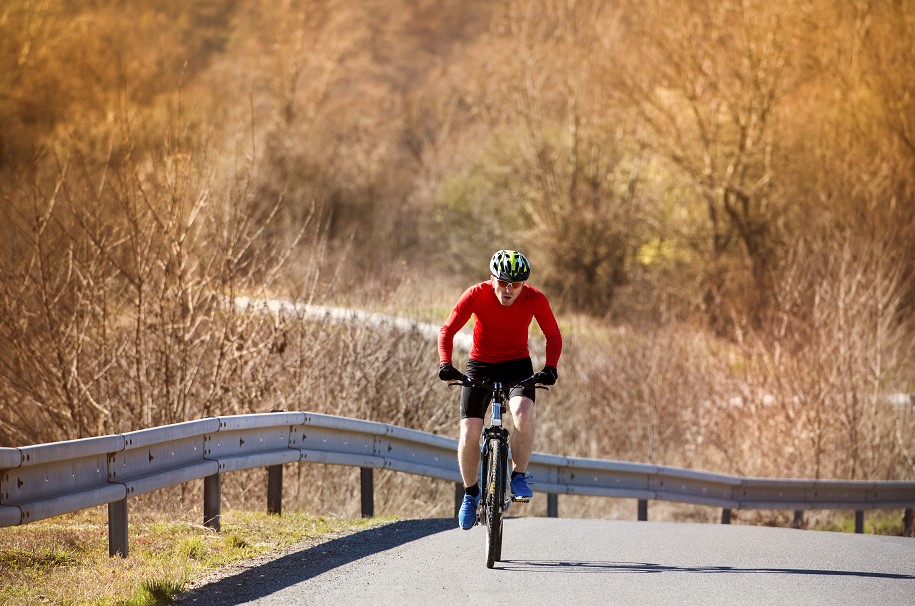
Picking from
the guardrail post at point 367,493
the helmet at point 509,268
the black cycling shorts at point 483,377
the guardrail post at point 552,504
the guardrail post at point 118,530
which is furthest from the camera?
the guardrail post at point 552,504

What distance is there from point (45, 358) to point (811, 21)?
2961cm

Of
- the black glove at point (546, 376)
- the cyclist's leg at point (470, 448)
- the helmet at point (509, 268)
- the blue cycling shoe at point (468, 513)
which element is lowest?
the blue cycling shoe at point (468, 513)

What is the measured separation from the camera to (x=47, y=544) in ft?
24.1

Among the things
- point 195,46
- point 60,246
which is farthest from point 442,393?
point 195,46

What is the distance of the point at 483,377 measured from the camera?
8008 mm

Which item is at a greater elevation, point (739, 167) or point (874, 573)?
point (739, 167)

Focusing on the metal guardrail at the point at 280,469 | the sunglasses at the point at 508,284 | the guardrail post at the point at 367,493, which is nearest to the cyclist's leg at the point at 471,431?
the sunglasses at the point at 508,284

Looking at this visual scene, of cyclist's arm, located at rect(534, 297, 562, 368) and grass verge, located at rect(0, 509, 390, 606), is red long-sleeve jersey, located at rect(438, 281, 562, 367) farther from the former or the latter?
grass verge, located at rect(0, 509, 390, 606)

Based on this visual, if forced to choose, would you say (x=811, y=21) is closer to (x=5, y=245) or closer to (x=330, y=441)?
(x=5, y=245)

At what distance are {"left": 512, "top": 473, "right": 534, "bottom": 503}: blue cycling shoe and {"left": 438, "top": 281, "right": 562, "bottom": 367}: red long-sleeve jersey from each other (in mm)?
813

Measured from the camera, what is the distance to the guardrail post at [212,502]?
827 centimetres

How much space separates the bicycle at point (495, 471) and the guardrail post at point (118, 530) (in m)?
2.19

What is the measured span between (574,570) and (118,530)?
287 cm

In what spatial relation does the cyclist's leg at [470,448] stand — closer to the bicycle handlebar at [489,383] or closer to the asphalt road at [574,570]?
the bicycle handlebar at [489,383]
